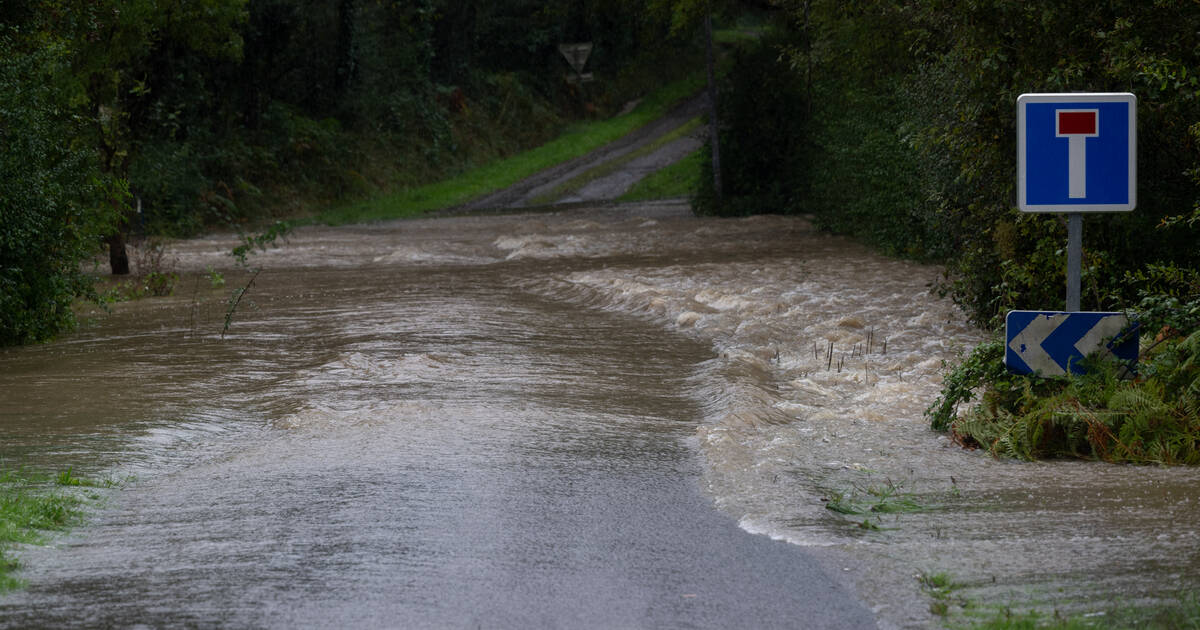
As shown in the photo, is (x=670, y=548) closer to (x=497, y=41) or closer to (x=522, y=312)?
(x=522, y=312)

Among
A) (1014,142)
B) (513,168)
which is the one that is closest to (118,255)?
(1014,142)

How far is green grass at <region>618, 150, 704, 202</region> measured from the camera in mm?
46031

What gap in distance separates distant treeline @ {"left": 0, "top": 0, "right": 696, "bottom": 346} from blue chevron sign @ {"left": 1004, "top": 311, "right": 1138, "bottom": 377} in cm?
1131

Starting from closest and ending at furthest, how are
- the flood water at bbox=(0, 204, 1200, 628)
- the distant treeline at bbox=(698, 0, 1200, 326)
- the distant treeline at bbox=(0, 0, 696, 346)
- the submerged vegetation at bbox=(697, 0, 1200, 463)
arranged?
the flood water at bbox=(0, 204, 1200, 628), the submerged vegetation at bbox=(697, 0, 1200, 463), the distant treeline at bbox=(698, 0, 1200, 326), the distant treeline at bbox=(0, 0, 696, 346)

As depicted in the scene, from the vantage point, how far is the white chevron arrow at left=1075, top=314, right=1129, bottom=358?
27.5 feet

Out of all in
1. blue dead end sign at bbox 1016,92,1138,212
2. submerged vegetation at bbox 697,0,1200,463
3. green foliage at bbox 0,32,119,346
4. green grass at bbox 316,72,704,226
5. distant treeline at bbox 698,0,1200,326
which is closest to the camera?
blue dead end sign at bbox 1016,92,1138,212

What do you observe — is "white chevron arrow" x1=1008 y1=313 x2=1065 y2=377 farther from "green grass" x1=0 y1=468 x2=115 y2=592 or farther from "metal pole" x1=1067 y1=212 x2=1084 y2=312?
"green grass" x1=0 y1=468 x2=115 y2=592

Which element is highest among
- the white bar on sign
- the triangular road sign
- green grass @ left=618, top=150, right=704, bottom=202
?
the triangular road sign

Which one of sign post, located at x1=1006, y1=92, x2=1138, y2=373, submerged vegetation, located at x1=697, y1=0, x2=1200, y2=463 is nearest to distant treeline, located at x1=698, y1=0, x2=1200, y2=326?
submerged vegetation, located at x1=697, y1=0, x2=1200, y2=463

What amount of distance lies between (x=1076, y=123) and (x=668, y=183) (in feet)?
131

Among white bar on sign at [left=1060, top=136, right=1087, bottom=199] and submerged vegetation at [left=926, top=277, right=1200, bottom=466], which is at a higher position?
white bar on sign at [left=1060, top=136, right=1087, bottom=199]

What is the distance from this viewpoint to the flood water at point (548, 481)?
5480mm

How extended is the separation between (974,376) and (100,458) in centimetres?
611

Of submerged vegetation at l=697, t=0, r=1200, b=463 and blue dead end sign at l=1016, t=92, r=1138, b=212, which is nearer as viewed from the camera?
blue dead end sign at l=1016, t=92, r=1138, b=212
